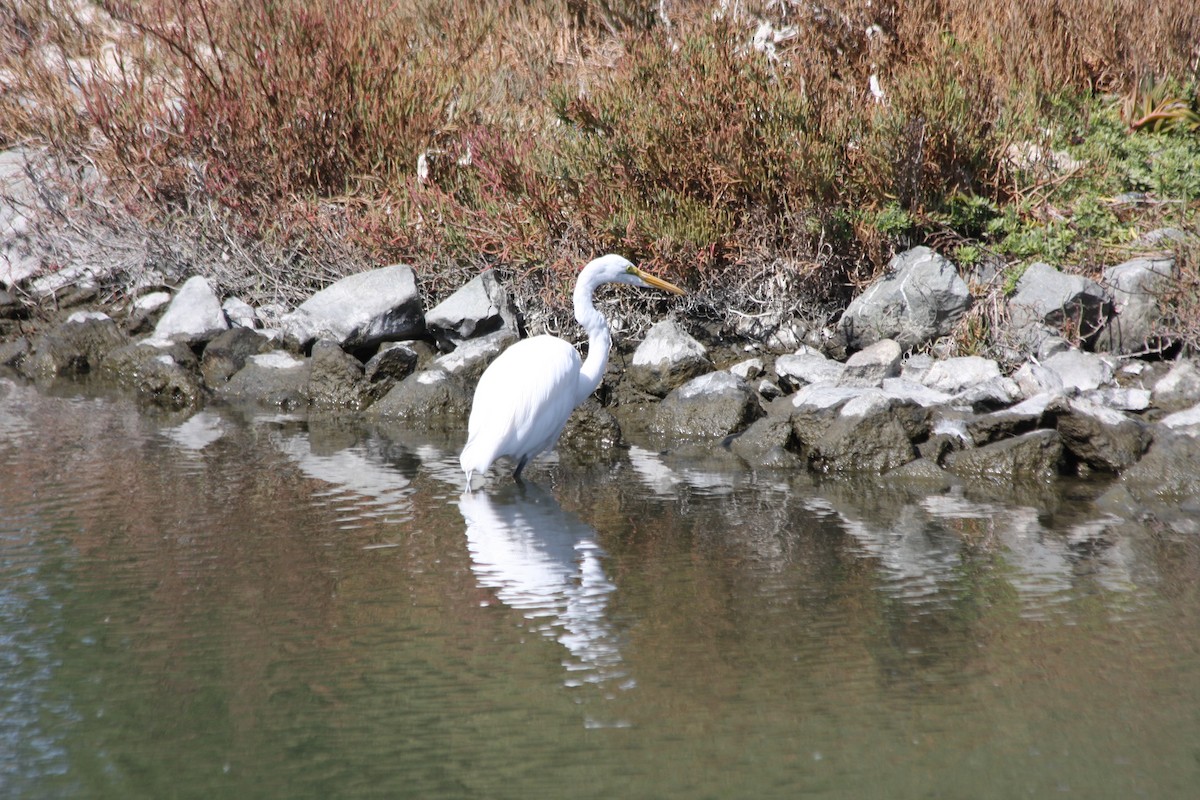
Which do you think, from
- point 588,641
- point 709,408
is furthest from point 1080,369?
point 588,641

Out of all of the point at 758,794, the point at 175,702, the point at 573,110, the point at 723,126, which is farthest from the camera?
the point at 573,110

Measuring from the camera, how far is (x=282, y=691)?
3.99m

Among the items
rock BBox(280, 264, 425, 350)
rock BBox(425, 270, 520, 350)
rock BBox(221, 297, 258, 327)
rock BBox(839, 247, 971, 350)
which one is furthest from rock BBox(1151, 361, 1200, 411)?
rock BBox(221, 297, 258, 327)

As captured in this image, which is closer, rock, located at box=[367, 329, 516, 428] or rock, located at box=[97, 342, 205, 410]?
rock, located at box=[367, 329, 516, 428]

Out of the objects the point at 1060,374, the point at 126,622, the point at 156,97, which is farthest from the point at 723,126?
the point at 126,622

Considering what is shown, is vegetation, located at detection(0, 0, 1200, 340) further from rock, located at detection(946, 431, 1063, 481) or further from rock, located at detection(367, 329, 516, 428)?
rock, located at detection(946, 431, 1063, 481)

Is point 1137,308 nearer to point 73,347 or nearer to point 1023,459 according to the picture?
point 1023,459

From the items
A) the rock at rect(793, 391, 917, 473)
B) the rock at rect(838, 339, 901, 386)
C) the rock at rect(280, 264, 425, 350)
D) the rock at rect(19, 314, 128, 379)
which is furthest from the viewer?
the rock at rect(19, 314, 128, 379)

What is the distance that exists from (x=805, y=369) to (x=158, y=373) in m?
5.41

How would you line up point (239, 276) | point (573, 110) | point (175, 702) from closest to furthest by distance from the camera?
1. point (175, 702)
2. point (573, 110)
3. point (239, 276)

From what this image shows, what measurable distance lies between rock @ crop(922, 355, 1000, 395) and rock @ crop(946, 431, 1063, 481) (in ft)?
3.94

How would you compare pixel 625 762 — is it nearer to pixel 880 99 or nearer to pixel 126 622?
pixel 126 622

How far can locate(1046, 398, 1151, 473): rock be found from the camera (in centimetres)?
715

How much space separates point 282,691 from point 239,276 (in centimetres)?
831
